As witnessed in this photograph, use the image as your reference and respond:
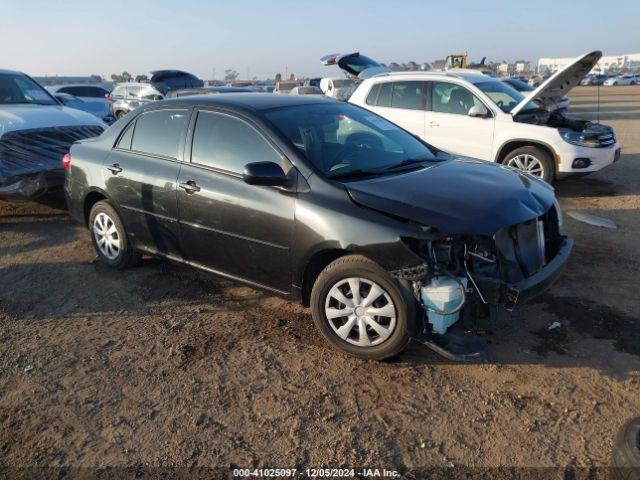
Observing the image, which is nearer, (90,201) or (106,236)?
(106,236)

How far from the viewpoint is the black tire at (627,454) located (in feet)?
6.96

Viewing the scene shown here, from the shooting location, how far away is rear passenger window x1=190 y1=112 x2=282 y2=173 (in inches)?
→ 153

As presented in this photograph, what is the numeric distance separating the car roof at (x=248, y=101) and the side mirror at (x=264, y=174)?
708 mm

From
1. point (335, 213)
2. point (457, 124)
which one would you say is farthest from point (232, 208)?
point (457, 124)

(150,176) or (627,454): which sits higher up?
(150,176)

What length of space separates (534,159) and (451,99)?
170cm

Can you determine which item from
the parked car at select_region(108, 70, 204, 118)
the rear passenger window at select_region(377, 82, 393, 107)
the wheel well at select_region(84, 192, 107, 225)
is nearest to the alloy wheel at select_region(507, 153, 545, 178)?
the rear passenger window at select_region(377, 82, 393, 107)

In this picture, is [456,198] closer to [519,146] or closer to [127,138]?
[127,138]

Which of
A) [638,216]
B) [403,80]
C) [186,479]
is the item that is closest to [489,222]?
[186,479]

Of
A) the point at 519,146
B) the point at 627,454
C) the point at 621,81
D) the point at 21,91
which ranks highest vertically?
the point at 21,91

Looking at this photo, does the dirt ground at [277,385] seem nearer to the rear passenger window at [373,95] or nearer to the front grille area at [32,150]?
the front grille area at [32,150]

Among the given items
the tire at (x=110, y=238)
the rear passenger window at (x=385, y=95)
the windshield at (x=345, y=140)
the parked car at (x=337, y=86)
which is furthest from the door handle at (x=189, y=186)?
the parked car at (x=337, y=86)

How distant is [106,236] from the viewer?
17.0 feet

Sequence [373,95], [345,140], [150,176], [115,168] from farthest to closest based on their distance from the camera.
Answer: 1. [373,95]
2. [115,168]
3. [150,176]
4. [345,140]
